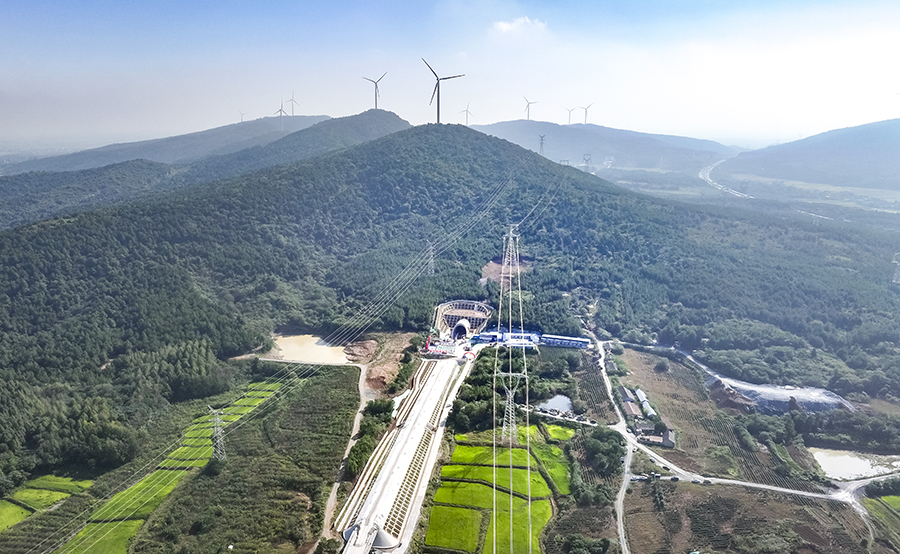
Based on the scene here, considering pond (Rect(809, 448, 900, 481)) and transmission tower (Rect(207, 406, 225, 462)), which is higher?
transmission tower (Rect(207, 406, 225, 462))

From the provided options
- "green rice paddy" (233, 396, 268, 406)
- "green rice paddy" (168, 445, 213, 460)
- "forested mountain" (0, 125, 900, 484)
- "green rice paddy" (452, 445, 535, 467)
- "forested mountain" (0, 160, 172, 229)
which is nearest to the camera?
"green rice paddy" (452, 445, 535, 467)

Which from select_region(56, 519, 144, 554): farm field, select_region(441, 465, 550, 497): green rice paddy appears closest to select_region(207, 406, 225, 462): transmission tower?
select_region(56, 519, 144, 554): farm field

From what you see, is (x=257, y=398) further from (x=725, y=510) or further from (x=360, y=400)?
(x=725, y=510)

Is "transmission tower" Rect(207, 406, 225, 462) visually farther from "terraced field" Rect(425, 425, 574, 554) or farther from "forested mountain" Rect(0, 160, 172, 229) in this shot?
"forested mountain" Rect(0, 160, 172, 229)

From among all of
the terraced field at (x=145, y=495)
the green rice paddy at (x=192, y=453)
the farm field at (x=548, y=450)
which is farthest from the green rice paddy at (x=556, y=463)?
the green rice paddy at (x=192, y=453)

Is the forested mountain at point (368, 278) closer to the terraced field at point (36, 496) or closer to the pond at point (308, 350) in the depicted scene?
the terraced field at point (36, 496)

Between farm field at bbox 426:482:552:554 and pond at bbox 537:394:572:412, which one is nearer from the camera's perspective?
farm field at bbox 426:482:552:554

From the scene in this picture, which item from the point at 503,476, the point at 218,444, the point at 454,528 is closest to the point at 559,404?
the point at 503,476
